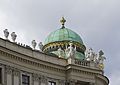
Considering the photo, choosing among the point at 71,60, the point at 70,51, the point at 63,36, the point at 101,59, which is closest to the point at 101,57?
the point at 101,59

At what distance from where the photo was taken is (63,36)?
8138 centimetres

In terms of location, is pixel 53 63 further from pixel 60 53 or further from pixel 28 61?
pixel 28 61

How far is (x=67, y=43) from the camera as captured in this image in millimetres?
79875

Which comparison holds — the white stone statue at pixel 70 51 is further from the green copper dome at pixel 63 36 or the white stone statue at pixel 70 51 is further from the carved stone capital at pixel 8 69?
the carved stone capital at pixel 8 69

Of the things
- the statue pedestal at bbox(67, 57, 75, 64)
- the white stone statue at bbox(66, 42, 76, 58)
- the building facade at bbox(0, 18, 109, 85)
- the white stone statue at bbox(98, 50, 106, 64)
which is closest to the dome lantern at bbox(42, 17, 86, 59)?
the building facade at bbox(0, 18, 109, 85)

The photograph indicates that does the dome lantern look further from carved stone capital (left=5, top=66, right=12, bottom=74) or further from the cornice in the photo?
carved stone capital (left=5, top=66, right=12, bottom=74)

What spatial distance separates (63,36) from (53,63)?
447 inches

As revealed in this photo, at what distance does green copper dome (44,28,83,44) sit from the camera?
8108 centimetres

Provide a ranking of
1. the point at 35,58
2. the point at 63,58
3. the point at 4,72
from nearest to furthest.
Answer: the point at 4,72 → the point at 35,58 → the point at 63,58

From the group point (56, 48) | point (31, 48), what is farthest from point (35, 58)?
point (56, 48)

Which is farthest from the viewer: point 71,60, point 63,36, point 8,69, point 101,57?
point 63,36

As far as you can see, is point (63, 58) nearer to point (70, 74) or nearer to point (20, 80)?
point (70, 74)

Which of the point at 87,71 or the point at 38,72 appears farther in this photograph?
the point at 87,71

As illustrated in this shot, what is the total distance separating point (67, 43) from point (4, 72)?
1872cm
